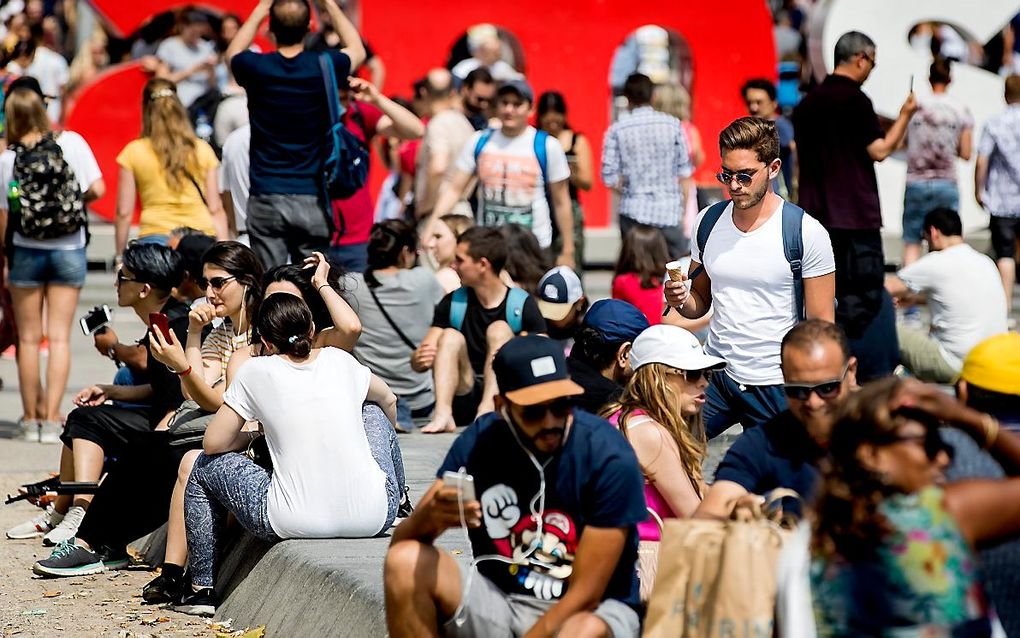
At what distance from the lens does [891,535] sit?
3314 millimetres

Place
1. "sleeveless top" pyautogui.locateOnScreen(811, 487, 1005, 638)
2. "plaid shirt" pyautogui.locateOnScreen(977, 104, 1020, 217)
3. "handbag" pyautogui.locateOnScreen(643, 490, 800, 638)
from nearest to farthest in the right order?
"sleeveless top" pyautogui.locateOnScreen(811, 487, 1005, 638) < "handbag" pyautogui.locateOnScreen(643, 490, 800, 638) < "plaid shirt" pyautogui.locateOnScreen(977, 104, 1020, 217)

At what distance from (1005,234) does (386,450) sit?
7.54m

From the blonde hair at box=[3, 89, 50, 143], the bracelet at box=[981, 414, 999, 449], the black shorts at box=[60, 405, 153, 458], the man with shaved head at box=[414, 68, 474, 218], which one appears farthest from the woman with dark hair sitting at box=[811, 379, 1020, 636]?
the man with shaved head at box=[414, 68, 474, 218]

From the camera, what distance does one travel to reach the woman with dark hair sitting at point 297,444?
18.6 ft

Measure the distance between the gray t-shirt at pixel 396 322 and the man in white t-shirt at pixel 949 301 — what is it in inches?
103

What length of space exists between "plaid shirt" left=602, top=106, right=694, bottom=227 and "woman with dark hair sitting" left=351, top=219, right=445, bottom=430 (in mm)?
2418

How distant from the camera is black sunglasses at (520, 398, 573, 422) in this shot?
4.24 meters

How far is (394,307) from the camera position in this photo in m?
8.91

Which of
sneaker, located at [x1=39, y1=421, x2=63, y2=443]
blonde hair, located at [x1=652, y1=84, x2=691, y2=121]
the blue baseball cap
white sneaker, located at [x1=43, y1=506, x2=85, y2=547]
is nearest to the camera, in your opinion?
the blue baseball cap

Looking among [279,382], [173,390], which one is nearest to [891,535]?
[279,382]

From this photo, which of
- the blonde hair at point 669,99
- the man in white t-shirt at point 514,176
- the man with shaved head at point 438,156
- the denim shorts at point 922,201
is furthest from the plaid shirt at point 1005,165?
the man with shaved head at point 438,156

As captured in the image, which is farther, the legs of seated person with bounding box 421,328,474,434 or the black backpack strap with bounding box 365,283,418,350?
the black backpack strap with bounding box 365,283,418,350

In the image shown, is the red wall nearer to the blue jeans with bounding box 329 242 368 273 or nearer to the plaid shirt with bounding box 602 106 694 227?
the plaid shirt with bounding box 602 106 694 227

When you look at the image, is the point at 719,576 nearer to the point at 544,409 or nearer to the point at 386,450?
the point at 544,409
